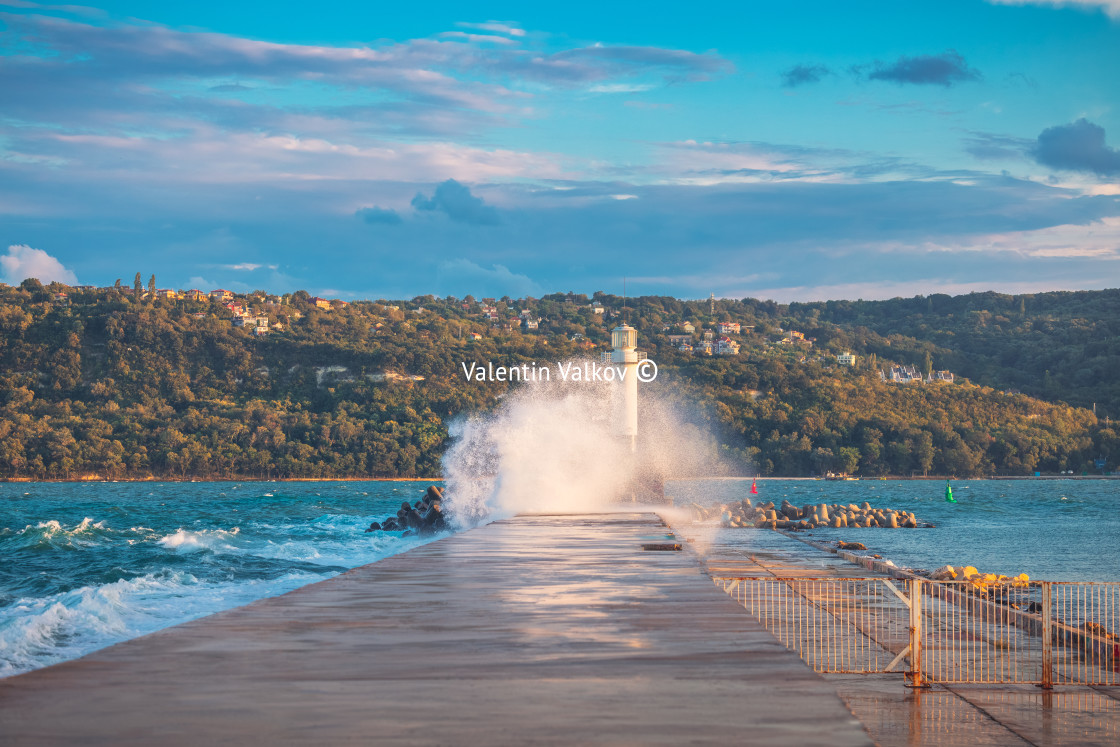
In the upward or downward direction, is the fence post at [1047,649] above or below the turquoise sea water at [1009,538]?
above

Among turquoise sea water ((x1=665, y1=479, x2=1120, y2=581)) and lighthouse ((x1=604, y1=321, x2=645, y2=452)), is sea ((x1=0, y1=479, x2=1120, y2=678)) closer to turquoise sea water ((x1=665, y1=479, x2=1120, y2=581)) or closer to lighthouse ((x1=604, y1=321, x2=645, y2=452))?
turquoise sea water ((x1=665, y1=479, x2=1120, y2=581))

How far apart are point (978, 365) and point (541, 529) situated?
143 m

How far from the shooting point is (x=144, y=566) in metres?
25.3

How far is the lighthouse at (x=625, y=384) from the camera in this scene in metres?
38.6

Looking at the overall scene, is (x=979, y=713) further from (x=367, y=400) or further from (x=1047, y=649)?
(x=367, y=400)

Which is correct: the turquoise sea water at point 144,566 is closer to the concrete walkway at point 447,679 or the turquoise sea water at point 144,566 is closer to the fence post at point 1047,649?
the concrete walkway at point 447,679

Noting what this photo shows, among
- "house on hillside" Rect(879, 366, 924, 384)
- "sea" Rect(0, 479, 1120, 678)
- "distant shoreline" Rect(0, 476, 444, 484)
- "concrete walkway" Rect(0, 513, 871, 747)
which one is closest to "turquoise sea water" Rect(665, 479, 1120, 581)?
"sea" Rect(0, 479, 1120, 678)

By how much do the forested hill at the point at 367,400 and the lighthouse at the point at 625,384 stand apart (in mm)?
59625

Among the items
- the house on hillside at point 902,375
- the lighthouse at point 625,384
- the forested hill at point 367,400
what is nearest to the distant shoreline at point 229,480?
the forested hill at point 367,400

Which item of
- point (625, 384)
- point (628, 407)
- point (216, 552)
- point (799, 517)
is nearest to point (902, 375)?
point (799, 517)

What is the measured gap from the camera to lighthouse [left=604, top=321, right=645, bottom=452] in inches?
1521

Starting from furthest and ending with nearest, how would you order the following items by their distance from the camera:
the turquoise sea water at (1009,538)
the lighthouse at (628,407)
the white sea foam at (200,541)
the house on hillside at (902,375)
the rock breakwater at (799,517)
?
the house on hillside at (902,375)
the lighthouse at (628,407)
the rock breakwater at (799,517)
the white sea foam at (200,541)
the turquoise sea water at (1009,538)

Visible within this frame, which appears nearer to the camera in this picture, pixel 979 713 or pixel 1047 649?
pixel 979 713

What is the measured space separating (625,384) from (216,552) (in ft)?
54.7
